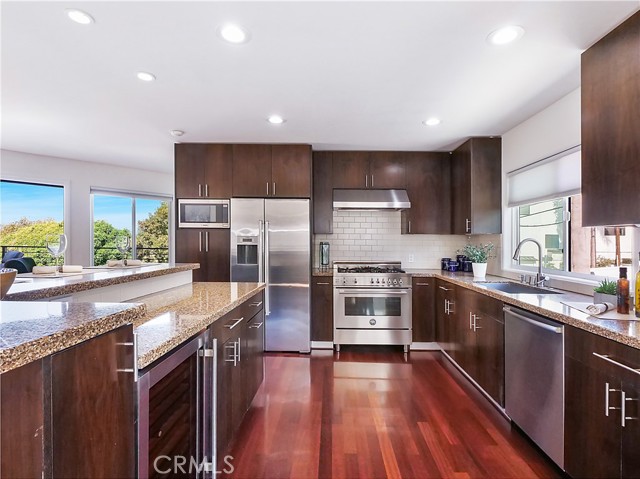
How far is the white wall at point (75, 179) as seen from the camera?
179 inches

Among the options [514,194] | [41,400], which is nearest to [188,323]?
[41,400]

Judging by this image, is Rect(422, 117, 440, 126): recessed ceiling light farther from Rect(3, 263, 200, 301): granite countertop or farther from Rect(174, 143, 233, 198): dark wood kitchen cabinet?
Rect(3, 263, 200, 301): granite countertop

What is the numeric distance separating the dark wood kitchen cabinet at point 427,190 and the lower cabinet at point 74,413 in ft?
12.5

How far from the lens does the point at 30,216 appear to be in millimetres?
4738

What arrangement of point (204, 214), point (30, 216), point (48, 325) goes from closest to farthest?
point (48, 325) < point (204, 214) < point (30, 216)

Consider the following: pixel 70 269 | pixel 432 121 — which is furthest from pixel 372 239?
pixel 70 269

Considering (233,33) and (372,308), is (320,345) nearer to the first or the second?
(372,308)

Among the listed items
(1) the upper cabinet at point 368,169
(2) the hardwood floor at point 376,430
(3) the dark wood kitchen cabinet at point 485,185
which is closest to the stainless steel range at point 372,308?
(2) the hardwood floor at point 376,430

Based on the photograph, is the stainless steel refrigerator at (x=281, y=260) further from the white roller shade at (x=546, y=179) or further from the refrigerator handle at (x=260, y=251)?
the white roller shade at (x=546, y=179)

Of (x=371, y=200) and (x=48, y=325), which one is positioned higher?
(x=371, y=200)

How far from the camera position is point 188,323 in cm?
144

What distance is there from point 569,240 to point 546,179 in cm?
58

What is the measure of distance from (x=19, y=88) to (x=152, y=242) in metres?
3.69

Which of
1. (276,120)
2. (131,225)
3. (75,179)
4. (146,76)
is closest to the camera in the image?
(146,76)
